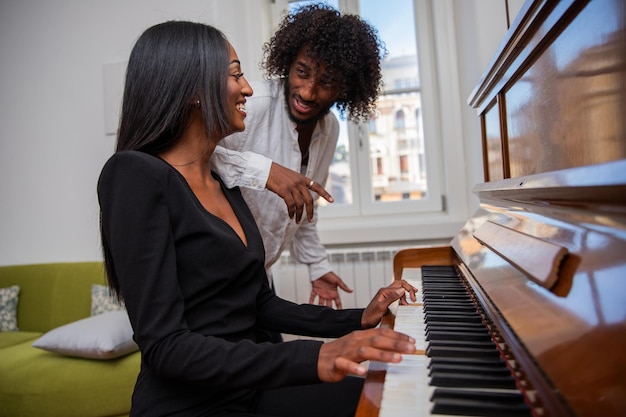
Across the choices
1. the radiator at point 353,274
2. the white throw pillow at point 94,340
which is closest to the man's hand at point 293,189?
the white throw pillow at point 94,340

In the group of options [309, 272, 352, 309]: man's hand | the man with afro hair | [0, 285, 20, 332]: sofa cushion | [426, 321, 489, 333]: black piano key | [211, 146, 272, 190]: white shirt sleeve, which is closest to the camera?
[426, 321, 489, 333]: black piano key

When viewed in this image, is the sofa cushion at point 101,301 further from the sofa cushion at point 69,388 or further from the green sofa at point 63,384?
the sofa cushion at point 69,388

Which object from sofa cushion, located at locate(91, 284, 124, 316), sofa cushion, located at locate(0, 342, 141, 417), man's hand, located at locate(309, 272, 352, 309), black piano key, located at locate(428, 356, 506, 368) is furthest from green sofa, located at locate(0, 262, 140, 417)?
black piano key, located at locate(428, 356, 506, 368)

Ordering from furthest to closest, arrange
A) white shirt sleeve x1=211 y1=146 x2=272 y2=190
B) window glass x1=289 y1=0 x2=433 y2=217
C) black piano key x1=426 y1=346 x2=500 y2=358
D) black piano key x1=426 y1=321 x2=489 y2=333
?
window glass x1=289 y1=0 x2=433 y2=217 < white shirt sleeve x1=211 y1=146 x2=272 y2=190 < black piano key x1=426 y1=321 x2=489 y2=333 < black piano key x1=426 y1=346 x2=500 y2=358

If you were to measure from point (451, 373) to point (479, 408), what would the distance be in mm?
103

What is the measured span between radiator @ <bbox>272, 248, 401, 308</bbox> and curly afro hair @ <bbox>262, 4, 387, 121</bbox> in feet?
3.18

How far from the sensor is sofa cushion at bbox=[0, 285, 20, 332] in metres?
2.68

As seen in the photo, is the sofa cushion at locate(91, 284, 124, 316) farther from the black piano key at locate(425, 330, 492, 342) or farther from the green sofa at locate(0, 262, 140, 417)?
the black piano key at locate(425, 330, 492, 342)

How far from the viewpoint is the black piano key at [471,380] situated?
591mm

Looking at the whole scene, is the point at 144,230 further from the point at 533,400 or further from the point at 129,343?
the point at 129,343

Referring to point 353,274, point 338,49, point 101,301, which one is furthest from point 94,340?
point 338,49

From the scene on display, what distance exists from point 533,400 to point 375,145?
238 cm

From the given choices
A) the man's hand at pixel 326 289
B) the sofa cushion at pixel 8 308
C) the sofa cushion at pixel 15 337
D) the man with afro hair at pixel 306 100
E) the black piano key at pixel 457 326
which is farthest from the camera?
the sofa cushion at pixel 8 308

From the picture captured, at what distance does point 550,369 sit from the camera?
0.49 m
